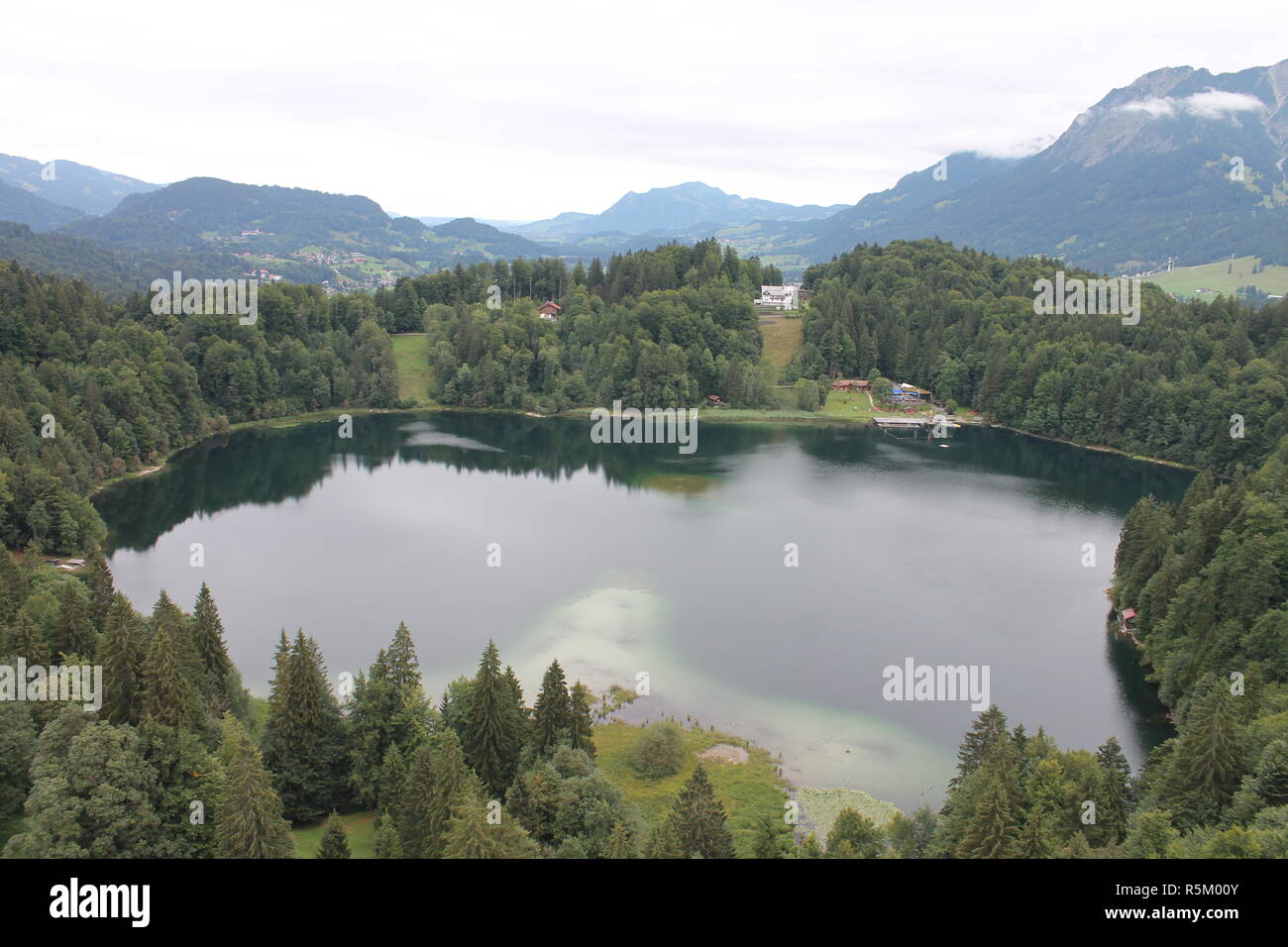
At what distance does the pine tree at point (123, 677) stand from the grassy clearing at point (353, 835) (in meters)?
5.62

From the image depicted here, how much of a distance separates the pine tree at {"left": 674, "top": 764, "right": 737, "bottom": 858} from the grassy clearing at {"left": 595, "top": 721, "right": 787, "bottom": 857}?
478 centimetres

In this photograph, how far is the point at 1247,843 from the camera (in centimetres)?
1780

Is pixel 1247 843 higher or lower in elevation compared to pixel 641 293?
lower

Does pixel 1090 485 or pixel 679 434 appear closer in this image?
pixel 1090 485

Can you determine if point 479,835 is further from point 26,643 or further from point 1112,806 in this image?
point 26,643

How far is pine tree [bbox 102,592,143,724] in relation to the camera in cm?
2502

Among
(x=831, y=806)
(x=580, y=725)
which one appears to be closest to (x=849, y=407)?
(x=831, y=806)

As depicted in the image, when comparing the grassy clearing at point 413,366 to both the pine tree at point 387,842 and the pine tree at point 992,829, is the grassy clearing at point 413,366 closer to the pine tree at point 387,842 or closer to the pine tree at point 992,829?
the pine tree at point 387,842

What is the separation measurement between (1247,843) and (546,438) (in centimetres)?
7644

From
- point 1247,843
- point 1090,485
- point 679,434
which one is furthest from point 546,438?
point 1247,843

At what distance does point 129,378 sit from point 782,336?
73.7 meters

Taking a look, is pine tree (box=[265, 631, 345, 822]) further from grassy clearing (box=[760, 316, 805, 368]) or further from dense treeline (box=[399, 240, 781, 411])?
grassy clearing (box=[760, 316, 805, 368])

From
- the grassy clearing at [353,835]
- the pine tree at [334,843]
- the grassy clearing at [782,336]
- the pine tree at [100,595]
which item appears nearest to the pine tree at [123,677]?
the grassy clearing at [353,835]
